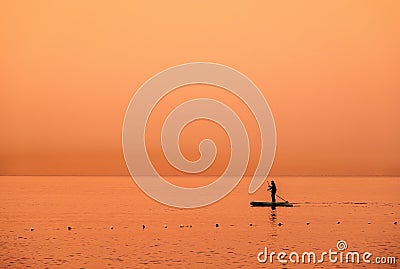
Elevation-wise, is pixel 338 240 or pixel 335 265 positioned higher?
pixel 338 240

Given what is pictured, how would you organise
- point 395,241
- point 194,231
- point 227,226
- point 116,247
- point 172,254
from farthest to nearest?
point 227,226, point 194,231, point 395,241, point 116,247, point 172,254

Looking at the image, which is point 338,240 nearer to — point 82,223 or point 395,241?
point 395,241

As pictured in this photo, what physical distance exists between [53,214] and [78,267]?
4600cm

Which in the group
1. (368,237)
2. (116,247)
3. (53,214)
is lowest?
(116,247)

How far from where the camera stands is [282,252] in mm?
48344

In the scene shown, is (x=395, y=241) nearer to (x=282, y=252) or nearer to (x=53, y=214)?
(x=282, y=252)

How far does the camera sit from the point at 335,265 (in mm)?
41312

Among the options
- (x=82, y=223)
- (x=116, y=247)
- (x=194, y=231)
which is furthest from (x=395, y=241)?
(x=82, y=223)

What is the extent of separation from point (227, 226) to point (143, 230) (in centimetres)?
952

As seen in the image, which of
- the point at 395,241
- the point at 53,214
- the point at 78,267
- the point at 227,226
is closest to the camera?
the point at 78,267

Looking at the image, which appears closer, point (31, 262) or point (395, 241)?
point (31, 262)

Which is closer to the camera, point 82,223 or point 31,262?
point 31,262

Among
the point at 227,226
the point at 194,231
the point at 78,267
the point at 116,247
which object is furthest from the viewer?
the point at 227,226

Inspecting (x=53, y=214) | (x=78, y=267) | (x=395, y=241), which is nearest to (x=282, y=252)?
(x=395, y=241)
